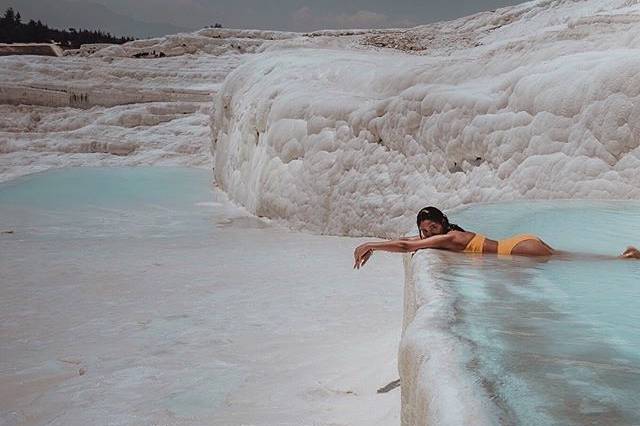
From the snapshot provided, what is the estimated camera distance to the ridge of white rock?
16.0 ft

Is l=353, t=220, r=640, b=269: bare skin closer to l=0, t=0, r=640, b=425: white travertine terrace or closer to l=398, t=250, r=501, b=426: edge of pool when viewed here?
l=0, t=0, r=640, b=425: white travertine terrace

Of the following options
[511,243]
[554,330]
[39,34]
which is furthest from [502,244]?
[39,34]

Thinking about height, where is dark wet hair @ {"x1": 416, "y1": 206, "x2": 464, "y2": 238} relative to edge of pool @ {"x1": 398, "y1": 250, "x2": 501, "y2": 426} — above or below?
above

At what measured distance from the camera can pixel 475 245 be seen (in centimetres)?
297

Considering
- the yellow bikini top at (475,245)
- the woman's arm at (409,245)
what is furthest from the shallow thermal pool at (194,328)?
the yellow bikini top at (475,245)

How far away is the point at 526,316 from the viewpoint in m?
1.89

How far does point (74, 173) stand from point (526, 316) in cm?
1185

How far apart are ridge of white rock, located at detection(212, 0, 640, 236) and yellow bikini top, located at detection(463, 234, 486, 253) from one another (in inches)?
86.8

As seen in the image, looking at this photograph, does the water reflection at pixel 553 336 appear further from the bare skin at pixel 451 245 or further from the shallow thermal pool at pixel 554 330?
the bare skin at pixel 451 245

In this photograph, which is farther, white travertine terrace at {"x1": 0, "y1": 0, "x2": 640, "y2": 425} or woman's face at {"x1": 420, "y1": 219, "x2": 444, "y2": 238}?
woman's face at {"x1": 420, "y1": 219, "x2": 444, "y2": 238}

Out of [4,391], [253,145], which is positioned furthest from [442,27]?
[4,391]

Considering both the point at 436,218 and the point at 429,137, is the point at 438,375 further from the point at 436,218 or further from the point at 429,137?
the point at 429,137

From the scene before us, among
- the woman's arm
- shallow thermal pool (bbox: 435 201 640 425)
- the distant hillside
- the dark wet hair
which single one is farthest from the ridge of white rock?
the distant hillside

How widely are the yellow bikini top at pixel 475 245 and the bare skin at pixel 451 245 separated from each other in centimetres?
1
